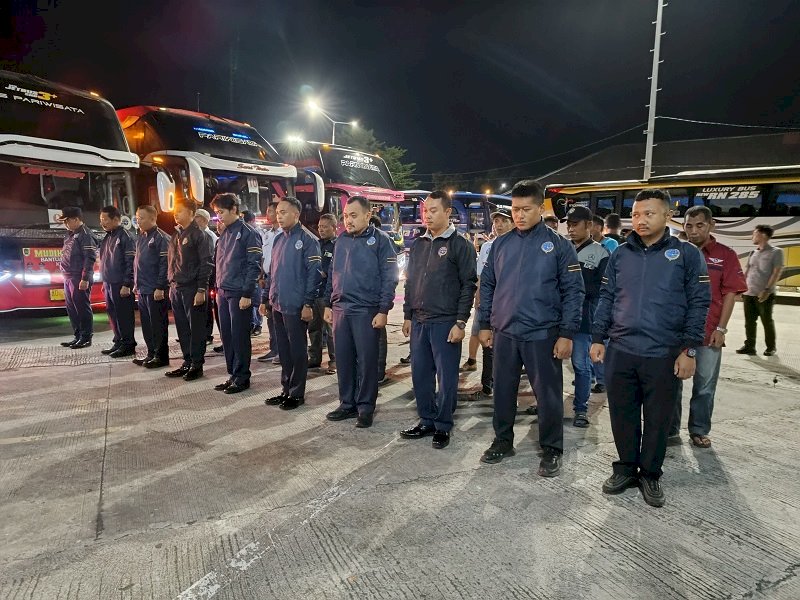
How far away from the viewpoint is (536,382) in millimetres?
3496

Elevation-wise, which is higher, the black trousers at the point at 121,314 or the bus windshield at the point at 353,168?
the bus windshield at the point at 353,168

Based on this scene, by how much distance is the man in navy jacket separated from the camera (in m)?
4.35

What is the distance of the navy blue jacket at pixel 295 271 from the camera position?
190 inches

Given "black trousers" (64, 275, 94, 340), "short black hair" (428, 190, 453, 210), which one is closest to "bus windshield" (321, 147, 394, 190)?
"black trousers" (64, 275, 94, 340)

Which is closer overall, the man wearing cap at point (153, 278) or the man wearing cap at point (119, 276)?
the man wearing cap at point (153, 278)

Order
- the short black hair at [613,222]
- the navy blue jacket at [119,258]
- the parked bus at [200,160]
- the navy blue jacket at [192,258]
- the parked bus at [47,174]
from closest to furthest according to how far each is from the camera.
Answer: the navy blue jacket at [192,258], the short black hair at [613,222], the navy blue jacket at [119,258], the parked bus at [47,174], the parked bus at [200,160]

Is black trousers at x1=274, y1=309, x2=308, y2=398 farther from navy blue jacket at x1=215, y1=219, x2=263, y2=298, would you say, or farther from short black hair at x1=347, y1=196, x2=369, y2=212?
Answer: short black hair at x1=347, y1=196, x2=369, y2=212

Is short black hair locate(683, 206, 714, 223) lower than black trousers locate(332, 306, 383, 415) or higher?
higher

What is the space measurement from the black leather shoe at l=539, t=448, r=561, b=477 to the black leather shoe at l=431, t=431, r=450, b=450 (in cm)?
72

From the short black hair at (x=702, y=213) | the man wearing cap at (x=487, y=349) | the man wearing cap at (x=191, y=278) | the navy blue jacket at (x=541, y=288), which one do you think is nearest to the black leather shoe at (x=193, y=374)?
the man wearing cap at (x=191, y=278)

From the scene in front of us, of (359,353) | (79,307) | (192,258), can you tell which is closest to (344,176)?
(79,307)

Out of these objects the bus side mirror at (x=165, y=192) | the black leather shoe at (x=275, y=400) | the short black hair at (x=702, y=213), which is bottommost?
the black leather shoe at (x=275, y=400)

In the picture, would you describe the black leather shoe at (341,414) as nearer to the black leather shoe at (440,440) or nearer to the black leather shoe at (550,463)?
the black leather shoe at (440,440)

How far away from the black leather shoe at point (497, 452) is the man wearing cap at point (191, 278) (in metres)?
3.48
